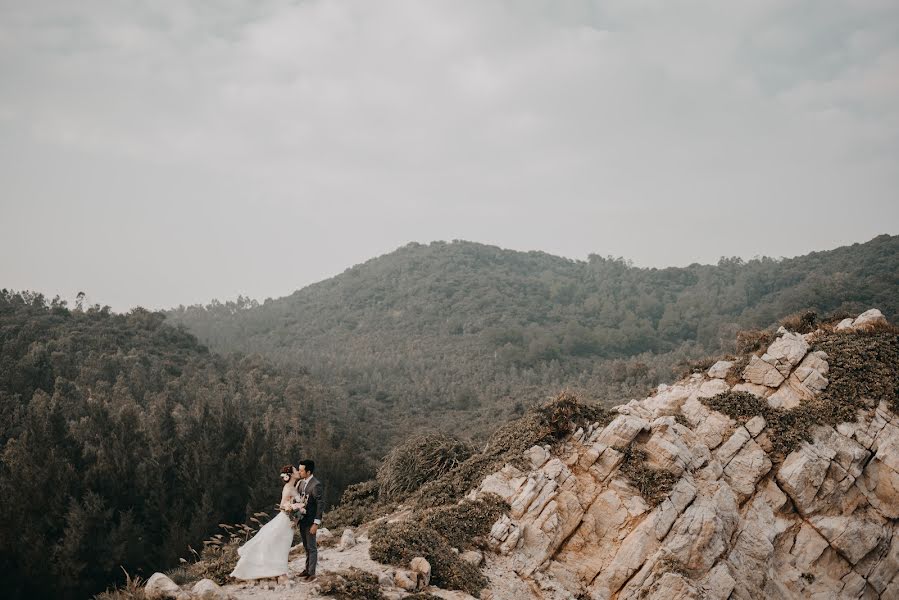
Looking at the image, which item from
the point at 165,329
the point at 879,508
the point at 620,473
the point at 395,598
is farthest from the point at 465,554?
the point at 165,329

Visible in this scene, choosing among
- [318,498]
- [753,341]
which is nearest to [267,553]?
[318,498]

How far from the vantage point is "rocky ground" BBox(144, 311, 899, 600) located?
483 inches

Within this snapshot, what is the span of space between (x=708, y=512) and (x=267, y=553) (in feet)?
32.8

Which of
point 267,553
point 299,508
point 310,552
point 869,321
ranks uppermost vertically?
point 869,321

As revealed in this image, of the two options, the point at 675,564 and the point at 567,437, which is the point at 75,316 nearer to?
the point at 567,437

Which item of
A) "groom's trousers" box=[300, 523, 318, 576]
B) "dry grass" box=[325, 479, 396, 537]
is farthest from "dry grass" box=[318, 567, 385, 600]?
"dry grass" box=[325, 479, 396, 537]

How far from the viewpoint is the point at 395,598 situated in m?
8.81

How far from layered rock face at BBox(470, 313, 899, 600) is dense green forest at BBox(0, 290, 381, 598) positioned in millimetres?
13487

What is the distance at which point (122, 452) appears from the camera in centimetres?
2164

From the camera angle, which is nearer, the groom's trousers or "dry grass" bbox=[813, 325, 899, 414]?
the groom's trousers

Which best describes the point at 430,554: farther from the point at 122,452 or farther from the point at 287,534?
the point at 122,452

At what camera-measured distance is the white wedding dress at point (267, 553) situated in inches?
336

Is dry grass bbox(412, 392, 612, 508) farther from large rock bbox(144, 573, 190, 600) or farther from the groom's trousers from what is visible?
large rock bbox(144, 573, 190, 600)

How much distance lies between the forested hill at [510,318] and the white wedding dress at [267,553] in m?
26.9
